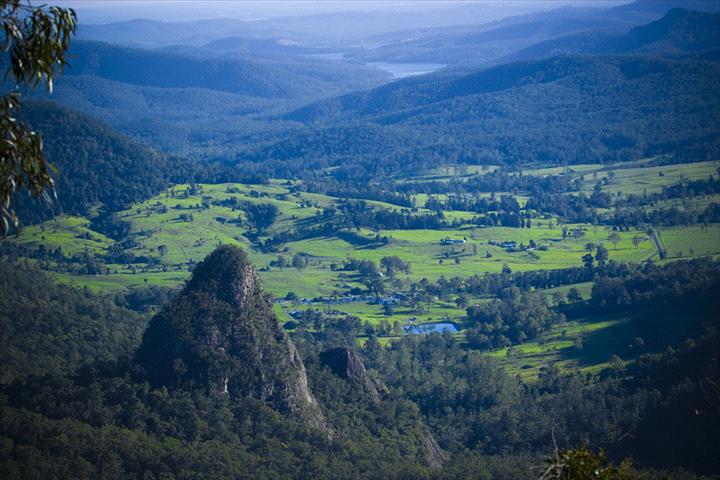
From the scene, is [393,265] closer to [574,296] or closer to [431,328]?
[431,328]

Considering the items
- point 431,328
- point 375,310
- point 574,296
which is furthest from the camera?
point 375,310

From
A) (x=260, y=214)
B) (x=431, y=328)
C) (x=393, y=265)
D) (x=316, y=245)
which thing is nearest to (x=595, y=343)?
(x=431, y=328)

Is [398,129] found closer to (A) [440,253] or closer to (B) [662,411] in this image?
(A) [440,253]

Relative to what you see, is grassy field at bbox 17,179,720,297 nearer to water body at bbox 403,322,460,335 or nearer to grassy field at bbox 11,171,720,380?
grassy field at bbox 11,171,720,380

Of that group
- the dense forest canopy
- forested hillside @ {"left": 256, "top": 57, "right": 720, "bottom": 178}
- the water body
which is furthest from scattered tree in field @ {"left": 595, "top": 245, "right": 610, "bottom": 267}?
forested hillside @ {"left": 256, "top": 57, "right": 720, "bottom": 178}

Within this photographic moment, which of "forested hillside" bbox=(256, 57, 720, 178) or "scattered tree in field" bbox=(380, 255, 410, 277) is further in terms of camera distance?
"forested hillside" bbox=(256, 57, 720, 178)

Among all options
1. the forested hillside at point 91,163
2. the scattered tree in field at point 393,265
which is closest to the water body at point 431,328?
the scattered tree in field at point 393,265

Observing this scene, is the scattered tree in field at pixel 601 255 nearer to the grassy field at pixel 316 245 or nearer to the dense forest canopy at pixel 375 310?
the dense forest canopy at pixel 375 310
